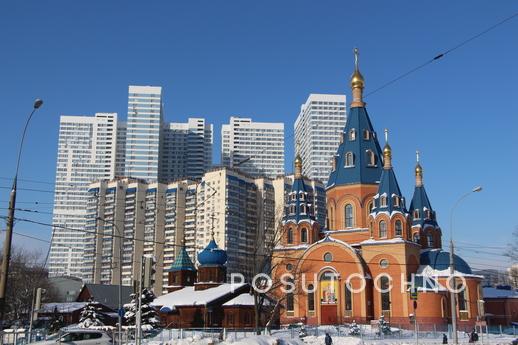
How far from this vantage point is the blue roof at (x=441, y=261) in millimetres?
51219

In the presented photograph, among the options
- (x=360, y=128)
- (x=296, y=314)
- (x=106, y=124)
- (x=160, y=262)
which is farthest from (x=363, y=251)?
(x=106, y=124)

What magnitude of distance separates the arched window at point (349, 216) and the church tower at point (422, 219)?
23.0 ft

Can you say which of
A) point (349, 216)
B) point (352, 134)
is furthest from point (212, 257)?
point (352, 134)

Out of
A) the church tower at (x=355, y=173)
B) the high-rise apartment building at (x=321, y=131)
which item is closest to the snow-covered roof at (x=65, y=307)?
the church tower at (x=355, y=173)

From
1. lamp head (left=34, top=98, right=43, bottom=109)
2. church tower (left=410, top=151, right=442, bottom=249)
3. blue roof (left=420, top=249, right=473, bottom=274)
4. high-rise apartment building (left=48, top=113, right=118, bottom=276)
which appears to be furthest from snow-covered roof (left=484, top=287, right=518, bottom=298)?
high-rise apartment building (left=48, top=113, right=118, bottom=276)

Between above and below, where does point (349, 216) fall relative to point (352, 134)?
below

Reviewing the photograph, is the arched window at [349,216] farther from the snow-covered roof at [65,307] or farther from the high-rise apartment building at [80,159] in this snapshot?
the high-rise apartment building at [80,159]

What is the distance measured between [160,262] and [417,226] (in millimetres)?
57399

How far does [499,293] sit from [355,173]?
21.6 metres

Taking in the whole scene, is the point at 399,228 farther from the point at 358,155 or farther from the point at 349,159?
the point at 349,159

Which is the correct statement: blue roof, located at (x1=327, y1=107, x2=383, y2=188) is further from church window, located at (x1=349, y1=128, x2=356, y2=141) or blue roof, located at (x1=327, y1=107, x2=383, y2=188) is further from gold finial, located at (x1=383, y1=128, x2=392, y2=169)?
gold finial, located at (x1=383, y1=128, x2=392, y2=169)

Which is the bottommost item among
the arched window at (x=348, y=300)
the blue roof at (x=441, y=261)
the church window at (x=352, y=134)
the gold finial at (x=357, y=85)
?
the arched window at (x=348, y=300)

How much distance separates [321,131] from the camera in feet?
449

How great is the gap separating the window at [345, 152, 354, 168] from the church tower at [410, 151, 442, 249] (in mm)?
8455
